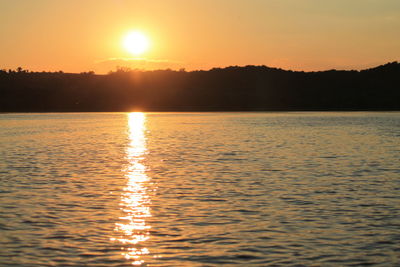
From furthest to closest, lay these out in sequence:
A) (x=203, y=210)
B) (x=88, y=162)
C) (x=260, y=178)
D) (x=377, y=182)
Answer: (x=88, y=162)
(x=260, y=178)
(x=377, y=182)
(x=203, y=210)

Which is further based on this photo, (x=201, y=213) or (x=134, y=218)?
(x=201, y=213)

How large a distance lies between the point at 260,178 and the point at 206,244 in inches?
Result: 528

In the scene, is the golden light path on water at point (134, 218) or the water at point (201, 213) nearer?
the water at point (201, 213)

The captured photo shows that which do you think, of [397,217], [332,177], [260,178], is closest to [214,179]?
[260,178]

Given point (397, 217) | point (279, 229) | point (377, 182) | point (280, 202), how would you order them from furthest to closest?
point (377, 182), point (280, 202), point (397, 217), point (279, 229)

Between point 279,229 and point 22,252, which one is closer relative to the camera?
point 22,252

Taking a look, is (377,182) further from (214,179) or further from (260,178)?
(214,179)

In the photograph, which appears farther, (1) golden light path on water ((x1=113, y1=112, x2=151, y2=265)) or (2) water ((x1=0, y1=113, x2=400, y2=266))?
(1) golden light path on water ((x1=113, y1=112, x2=151, y2=265))

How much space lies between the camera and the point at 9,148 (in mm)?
49594

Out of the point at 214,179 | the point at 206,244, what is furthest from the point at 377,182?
the point at 206,244

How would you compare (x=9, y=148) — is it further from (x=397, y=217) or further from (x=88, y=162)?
(x=397, y=217)

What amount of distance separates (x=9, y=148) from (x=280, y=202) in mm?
32983

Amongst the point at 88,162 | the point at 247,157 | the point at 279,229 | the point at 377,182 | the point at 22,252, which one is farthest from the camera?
the point at 247,157

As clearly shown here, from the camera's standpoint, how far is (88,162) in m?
37.9
